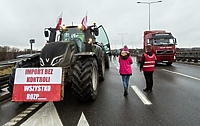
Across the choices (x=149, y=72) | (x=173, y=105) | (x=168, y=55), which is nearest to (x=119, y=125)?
(x=173, y=105)

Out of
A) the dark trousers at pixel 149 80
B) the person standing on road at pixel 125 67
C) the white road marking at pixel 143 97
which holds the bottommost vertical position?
the white road marking at pixel 143 97

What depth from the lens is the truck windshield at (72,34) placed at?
8.65 metres

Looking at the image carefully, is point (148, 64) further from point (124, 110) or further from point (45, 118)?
point (45, 118)

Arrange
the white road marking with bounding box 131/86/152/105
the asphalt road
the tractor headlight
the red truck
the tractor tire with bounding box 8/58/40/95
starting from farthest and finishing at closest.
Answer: the red truck
the white road marking with bounding box 131/86/152/105
the tractor tire with bounding box 8/58/40/95
the tractor headlight
the asphalt road

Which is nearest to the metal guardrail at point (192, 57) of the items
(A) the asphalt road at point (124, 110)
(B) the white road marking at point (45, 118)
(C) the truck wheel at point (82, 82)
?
(A) the asphalt road at point (124, 110)

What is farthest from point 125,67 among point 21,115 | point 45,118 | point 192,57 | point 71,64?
point 192,57

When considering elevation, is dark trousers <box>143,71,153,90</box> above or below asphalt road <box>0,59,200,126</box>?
above

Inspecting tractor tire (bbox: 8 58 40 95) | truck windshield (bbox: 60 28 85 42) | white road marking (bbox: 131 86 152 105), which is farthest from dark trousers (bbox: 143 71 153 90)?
tractor tire (bbox: 8 58 40 95)

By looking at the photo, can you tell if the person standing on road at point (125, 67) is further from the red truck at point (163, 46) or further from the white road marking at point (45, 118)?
the red truck at point (163, 46)

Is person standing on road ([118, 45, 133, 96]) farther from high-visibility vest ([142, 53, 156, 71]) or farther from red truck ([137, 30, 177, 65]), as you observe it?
red truck ([137, 30, 177, 65])

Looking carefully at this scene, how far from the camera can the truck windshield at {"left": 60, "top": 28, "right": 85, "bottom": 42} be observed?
8.65 meters

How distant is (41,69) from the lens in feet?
19.1

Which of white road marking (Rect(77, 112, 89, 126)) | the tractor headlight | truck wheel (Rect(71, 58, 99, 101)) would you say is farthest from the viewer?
the tractor headlight

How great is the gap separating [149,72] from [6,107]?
5288mm
